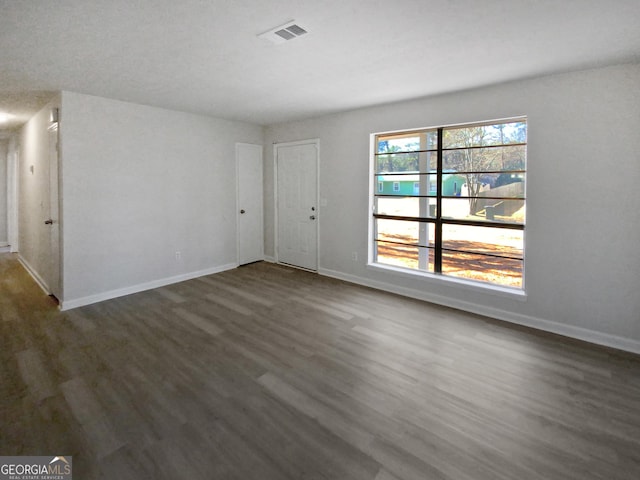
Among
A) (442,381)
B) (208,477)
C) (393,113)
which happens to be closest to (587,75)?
(393,113)

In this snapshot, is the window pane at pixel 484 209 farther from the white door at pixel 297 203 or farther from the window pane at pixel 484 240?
the white door at pixel 297 203

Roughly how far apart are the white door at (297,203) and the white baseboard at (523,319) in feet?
4.03

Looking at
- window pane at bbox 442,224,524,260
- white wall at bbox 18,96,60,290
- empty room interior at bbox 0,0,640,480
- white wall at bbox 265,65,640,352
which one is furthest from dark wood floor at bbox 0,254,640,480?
white wall at bbox 18,96,60,290

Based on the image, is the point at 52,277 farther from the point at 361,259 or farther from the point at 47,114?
the point at 361,259

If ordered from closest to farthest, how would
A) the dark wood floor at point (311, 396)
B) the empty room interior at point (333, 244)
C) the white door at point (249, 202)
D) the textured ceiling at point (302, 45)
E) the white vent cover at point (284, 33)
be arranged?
the dark wood floor at point (311, 396)
the empty room interior at point (333, 244)
the textured ceiling at point (302, 45)
the white vent cover at point (284, 33)
the white door at point (249, 202)

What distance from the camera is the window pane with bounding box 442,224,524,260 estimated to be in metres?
3.79

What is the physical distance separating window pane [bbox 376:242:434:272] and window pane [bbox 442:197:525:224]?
1.97 ft

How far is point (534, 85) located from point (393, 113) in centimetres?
159

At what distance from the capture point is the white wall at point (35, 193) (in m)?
4.48

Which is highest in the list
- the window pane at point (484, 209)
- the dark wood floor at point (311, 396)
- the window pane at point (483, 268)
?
the window pane at point (484, 209)

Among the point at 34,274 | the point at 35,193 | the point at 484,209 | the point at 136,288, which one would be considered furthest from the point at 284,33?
the point at 34,274

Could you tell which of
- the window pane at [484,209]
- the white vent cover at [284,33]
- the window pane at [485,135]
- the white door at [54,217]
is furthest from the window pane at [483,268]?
the white door at [54,217]

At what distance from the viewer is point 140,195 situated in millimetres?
4523

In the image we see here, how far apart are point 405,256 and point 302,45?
3036 millimetres
